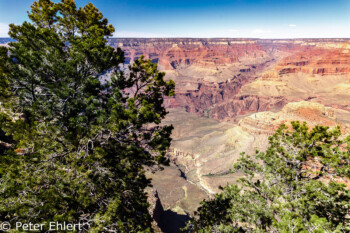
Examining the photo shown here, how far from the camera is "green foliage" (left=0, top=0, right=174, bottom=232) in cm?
734

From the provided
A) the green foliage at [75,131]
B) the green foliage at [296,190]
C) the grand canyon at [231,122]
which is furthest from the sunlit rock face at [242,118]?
the green foliage at [75,131]

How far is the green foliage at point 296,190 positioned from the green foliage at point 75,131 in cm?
663

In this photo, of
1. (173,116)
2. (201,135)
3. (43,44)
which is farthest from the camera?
(173,116)

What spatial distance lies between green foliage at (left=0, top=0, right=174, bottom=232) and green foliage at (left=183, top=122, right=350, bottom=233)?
6631 mm

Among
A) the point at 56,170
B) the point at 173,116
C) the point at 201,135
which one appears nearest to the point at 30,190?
the point at 56,170

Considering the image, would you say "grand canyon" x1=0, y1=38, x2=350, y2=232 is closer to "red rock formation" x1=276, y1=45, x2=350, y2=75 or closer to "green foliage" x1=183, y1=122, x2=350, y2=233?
"red rock formation" x1=276, y1=45, x2=350, y2=75

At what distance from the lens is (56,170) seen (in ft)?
25.7

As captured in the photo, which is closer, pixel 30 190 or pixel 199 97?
pixel 30 190

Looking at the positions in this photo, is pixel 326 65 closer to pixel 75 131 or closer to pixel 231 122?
pixel 231 122

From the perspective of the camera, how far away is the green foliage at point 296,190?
28.8 ft

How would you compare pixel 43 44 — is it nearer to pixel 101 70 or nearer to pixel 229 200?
pixel 101 70

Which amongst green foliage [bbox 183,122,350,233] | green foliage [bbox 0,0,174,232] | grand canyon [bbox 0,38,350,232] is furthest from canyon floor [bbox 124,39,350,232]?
green foliage [bbox 0,0,174,232]

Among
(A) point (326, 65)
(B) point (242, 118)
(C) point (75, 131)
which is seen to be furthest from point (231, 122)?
(A) point (326, 65)

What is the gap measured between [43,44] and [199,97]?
18834cm
